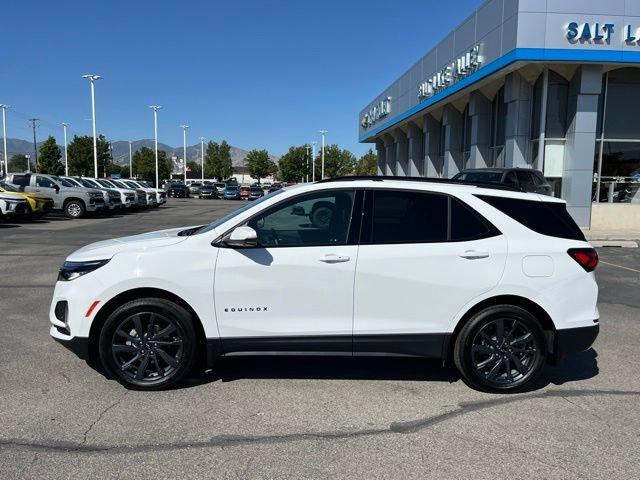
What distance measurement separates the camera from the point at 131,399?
4.29 meters

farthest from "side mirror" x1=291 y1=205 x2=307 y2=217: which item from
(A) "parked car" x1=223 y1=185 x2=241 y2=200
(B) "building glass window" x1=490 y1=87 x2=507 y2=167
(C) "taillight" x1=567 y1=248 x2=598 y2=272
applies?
(A) "parked car" x1=223 y1=185 x2=241 y2=200

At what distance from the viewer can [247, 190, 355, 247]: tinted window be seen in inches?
173

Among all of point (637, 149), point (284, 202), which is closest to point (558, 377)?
point (284, 202)

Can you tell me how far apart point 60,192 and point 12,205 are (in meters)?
4.45

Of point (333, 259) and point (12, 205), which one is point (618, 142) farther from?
point (12, 205)

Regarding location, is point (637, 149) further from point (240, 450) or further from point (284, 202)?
point (240, 450)

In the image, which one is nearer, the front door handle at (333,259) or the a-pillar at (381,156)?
the front door handle at (333,259)

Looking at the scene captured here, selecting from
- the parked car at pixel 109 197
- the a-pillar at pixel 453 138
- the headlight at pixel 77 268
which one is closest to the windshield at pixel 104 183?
the parked car at pixel 109 197

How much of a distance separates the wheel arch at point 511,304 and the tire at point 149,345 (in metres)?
2.09

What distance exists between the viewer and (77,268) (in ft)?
14.4

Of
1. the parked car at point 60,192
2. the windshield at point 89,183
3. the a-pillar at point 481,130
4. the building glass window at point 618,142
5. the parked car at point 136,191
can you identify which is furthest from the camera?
the parked car at point 136,191

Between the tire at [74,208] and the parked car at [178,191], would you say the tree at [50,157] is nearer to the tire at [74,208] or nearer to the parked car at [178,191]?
the parked car at [178,191]

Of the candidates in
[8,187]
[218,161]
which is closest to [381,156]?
[8,187]

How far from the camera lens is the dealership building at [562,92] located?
1642cm
